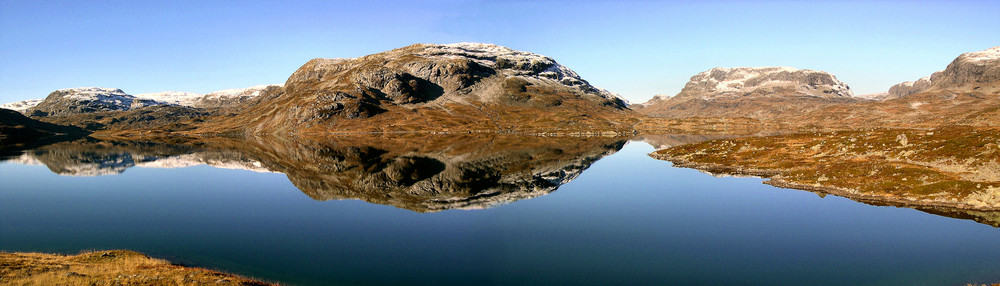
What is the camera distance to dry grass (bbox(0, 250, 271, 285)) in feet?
84.2

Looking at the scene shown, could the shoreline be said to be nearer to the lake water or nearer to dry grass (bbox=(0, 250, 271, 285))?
the lake water

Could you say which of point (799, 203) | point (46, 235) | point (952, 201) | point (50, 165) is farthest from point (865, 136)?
point (50, 165)

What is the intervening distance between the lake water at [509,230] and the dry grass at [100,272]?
126 inches

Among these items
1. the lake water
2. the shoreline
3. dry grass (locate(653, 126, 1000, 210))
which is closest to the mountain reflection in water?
the lake water

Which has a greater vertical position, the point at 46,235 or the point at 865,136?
the point at 865,136

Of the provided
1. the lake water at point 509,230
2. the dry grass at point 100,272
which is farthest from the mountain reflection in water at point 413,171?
the dry grass at point 100,272

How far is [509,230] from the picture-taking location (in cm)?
4262

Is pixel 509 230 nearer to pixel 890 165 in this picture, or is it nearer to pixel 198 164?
pixel 890 165

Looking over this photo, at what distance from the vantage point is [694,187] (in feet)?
223

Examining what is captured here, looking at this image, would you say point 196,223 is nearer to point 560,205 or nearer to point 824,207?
point 560,205

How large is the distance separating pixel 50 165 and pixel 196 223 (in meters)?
101

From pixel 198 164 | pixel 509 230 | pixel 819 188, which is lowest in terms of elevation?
pixel 509 230

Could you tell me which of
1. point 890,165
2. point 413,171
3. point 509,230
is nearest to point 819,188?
point 890,165

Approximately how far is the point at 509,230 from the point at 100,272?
29.8 m
